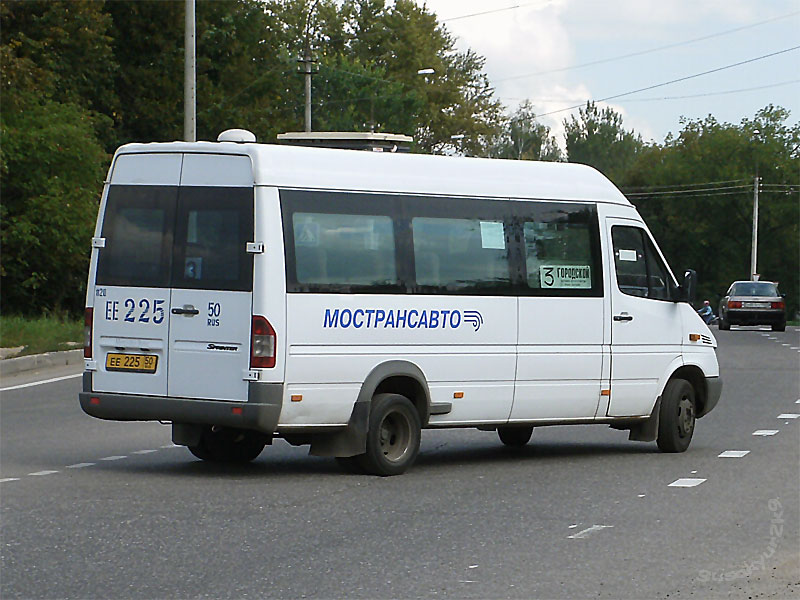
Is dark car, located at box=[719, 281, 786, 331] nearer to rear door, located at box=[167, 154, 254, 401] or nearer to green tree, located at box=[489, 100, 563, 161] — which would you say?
rear door, located at box=[167, 154, 254, 401]

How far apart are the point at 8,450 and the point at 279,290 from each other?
3.52 meters

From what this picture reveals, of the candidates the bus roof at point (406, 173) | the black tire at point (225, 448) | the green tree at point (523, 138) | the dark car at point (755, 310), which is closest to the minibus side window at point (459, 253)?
the bus roof at point (406, 173)

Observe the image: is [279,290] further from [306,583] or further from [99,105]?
[99,105]

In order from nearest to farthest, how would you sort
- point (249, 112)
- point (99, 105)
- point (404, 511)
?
point (404, 511) → point (99, 105) → point (249, 112)

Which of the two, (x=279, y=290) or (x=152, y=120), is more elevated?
(x=152, y=120)

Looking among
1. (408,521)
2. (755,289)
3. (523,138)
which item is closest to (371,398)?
(408,521)

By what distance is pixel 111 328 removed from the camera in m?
13.2

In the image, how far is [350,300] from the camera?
12.9m

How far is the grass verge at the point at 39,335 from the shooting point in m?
27.8

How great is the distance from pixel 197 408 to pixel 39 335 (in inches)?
710

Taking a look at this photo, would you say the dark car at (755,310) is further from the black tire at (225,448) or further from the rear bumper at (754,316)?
the black tire at (225,448)

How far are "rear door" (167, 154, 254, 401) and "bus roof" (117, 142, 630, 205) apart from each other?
179 mm

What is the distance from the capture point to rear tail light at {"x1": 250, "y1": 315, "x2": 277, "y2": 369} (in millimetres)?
12352

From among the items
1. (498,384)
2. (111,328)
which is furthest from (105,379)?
(498,384)
